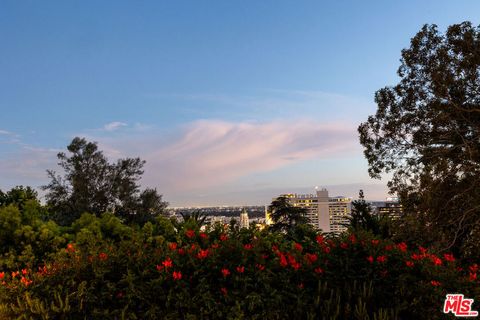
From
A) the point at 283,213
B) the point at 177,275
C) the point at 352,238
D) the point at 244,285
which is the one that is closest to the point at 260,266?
the point at 244,285

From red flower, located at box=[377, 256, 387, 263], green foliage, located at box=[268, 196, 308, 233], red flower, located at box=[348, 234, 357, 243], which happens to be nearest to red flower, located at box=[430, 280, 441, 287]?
red flower, located at box=[377, 256, 387, 263]

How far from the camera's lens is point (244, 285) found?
414 cm

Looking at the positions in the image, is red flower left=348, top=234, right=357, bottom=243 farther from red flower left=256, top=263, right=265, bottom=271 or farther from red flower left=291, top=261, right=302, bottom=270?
red flower left=256, top=263, right=265, bottom=271

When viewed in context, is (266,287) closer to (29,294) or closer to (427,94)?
(29,294)

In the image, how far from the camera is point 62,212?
32.2 meters

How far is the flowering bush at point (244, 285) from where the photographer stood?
13.1 ft

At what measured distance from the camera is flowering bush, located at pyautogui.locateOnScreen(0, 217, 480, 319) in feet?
13.1

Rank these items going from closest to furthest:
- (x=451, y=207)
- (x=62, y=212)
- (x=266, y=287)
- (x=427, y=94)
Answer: (x=266, y=287) → (x=451, y=207) → (x=427, y=94) → (x=62, y=212)

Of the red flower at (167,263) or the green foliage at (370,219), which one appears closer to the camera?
the red flower at (167,263)

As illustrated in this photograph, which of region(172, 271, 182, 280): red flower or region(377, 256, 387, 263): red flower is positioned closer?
region(172, 271, 182, 280): red flower

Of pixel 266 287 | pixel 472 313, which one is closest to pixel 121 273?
pixel 266 287

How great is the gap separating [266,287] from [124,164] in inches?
1354

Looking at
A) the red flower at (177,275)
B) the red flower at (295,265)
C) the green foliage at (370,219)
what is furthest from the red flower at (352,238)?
the green foliage at (370,219)

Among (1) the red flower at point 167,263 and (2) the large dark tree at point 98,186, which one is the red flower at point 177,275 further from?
(2) the large dark tree at point 98,186
